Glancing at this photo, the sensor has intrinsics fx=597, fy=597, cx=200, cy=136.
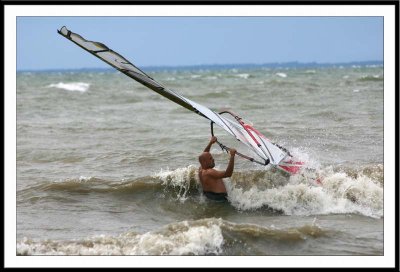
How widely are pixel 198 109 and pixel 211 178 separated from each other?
1.02m

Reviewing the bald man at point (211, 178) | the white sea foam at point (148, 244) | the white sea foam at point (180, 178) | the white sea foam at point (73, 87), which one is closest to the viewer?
the white sea foam at point (148, 244)

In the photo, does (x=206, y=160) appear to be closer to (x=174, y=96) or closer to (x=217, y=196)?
(x=217, y=196)

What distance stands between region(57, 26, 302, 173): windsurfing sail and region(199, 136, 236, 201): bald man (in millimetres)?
267

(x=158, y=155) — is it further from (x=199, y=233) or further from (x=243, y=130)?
(x=199, y=233)

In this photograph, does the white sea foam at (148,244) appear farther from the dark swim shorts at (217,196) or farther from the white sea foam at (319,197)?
the white sea foam at (319,197)

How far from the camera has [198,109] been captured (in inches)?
271

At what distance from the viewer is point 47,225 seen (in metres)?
7.33

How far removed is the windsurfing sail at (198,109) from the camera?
6863 millimetres

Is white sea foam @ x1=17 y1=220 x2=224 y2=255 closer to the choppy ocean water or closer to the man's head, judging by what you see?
the choppy ocean water

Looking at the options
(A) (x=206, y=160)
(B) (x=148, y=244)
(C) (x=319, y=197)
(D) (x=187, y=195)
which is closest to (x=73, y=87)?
(D) (x=187, y=195)

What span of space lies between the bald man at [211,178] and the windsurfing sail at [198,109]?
0.27 meters

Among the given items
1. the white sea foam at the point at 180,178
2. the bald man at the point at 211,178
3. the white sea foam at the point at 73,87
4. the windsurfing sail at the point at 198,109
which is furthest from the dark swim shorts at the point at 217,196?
the white sea foam at the point at 73,87

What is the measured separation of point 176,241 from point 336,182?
2.77 meters

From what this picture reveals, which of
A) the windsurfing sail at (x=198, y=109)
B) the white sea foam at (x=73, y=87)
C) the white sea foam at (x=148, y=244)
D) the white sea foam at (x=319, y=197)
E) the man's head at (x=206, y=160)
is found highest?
the white sea foam at (x=73, y=87)
